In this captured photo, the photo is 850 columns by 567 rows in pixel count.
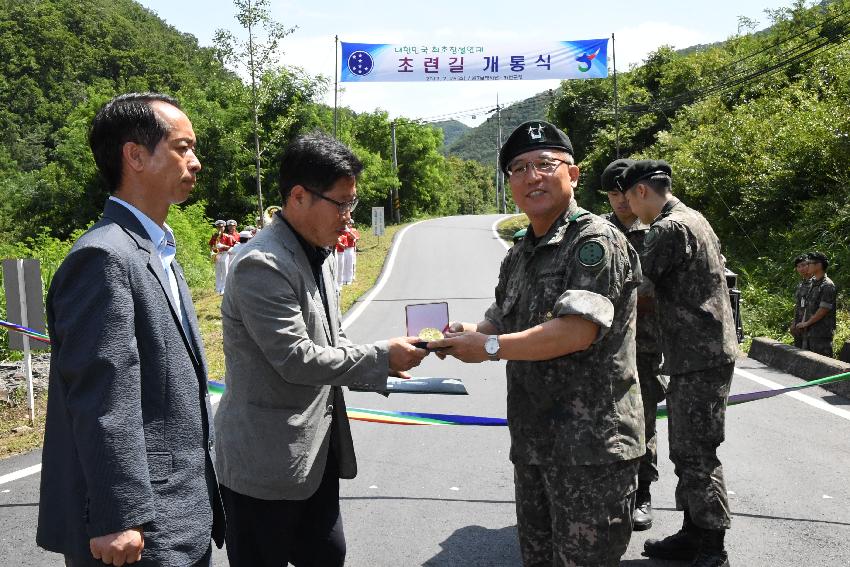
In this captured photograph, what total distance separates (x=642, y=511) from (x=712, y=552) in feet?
2.34

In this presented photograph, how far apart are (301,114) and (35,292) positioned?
3235 centimetres

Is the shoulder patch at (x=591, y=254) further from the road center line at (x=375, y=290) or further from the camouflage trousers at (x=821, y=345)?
the camouflage trousers at (x=821, y=345)

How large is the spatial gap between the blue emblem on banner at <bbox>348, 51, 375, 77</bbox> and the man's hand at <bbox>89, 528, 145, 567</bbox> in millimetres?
23548

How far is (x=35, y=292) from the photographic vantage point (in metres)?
6.66

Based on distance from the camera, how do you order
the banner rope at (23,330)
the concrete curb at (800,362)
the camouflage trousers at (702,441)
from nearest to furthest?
the camouflage trousers at (702,441) → the banner rope at (23,330) → the concrete curb at (800,362)

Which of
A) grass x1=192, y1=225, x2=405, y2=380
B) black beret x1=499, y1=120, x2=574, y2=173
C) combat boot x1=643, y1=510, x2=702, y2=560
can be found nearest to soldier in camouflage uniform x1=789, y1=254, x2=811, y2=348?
combat boot x1=643, y1=510, x2=702, y2=560

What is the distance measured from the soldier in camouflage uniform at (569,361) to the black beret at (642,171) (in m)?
1.34

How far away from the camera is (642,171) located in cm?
391

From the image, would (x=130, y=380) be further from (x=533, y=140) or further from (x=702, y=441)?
(x=702, y=441)

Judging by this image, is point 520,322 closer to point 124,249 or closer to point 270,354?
point 270,354

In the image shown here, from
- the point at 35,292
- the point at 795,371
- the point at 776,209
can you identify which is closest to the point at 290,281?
the point at 35,292

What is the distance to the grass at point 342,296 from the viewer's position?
1017 centimetres

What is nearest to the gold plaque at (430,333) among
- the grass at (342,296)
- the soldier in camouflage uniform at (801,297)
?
the grass at (342,296)

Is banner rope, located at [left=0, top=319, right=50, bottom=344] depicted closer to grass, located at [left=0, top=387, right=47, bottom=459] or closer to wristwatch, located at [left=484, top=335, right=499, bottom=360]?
grass, located at [left=0, top=387, right=47, bottom=459]
